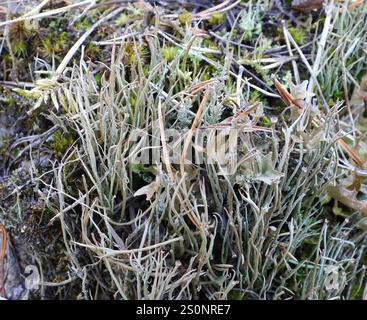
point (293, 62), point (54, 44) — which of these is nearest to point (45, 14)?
point (54, 44)

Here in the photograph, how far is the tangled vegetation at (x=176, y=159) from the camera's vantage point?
1374mm

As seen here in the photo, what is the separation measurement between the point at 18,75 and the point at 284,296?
3.62ft

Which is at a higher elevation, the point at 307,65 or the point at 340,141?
the point at 307,65

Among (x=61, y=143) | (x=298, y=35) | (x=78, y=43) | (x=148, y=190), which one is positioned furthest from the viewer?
(x=298, y=35)

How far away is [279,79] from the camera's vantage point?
1663mm

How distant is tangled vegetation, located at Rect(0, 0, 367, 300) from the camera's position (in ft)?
4.51

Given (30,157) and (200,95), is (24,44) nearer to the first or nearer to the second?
(30,157)

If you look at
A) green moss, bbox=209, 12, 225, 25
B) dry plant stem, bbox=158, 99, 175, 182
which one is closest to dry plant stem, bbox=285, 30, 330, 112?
green moss, bbox=209, 12, 225, 25

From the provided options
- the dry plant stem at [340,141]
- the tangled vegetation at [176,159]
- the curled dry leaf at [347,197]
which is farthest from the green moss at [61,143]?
the curled dry leaf at [347,197]

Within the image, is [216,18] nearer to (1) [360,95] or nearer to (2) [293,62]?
(2) [293,62]

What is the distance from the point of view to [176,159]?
1.39 meters

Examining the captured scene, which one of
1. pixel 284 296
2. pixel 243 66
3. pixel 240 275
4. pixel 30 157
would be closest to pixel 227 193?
pixel 240 275

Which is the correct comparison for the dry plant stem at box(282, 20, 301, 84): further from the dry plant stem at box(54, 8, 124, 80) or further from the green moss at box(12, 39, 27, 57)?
the green moss at box(12, 39, 27, 57)

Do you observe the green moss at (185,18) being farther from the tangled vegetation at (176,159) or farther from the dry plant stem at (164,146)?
the dry plant stem at (164,146)
